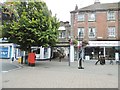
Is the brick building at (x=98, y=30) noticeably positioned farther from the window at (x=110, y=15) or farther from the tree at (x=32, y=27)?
the tree at (x=32, y=27)

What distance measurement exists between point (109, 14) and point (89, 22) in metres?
3.66

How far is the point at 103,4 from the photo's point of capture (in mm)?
43719

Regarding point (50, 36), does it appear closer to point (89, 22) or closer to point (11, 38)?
point (11, 38)

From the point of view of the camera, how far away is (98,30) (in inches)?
1585

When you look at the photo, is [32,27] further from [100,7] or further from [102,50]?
[100,7]

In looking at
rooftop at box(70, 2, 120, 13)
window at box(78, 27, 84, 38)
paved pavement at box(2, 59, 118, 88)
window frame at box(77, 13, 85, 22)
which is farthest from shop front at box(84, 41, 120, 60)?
paved pavement at box(2, 59, 118, 88)

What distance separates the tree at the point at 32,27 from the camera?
77.6 ft

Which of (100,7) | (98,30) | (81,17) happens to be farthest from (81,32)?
(100,7)

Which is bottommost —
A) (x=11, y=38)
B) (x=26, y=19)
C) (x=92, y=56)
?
(x=92, y=56)

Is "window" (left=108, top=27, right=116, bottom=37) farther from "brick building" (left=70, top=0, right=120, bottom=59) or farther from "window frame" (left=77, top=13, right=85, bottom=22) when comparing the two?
"window frame" (left=77, top=13, right=85, bottom=22)

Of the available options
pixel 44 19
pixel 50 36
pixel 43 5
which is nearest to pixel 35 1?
pixel 43 5

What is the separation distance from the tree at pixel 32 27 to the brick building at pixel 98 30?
14944mm

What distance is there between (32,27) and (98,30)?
18934 millimetres

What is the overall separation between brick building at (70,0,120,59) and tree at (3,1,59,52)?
1494cm
